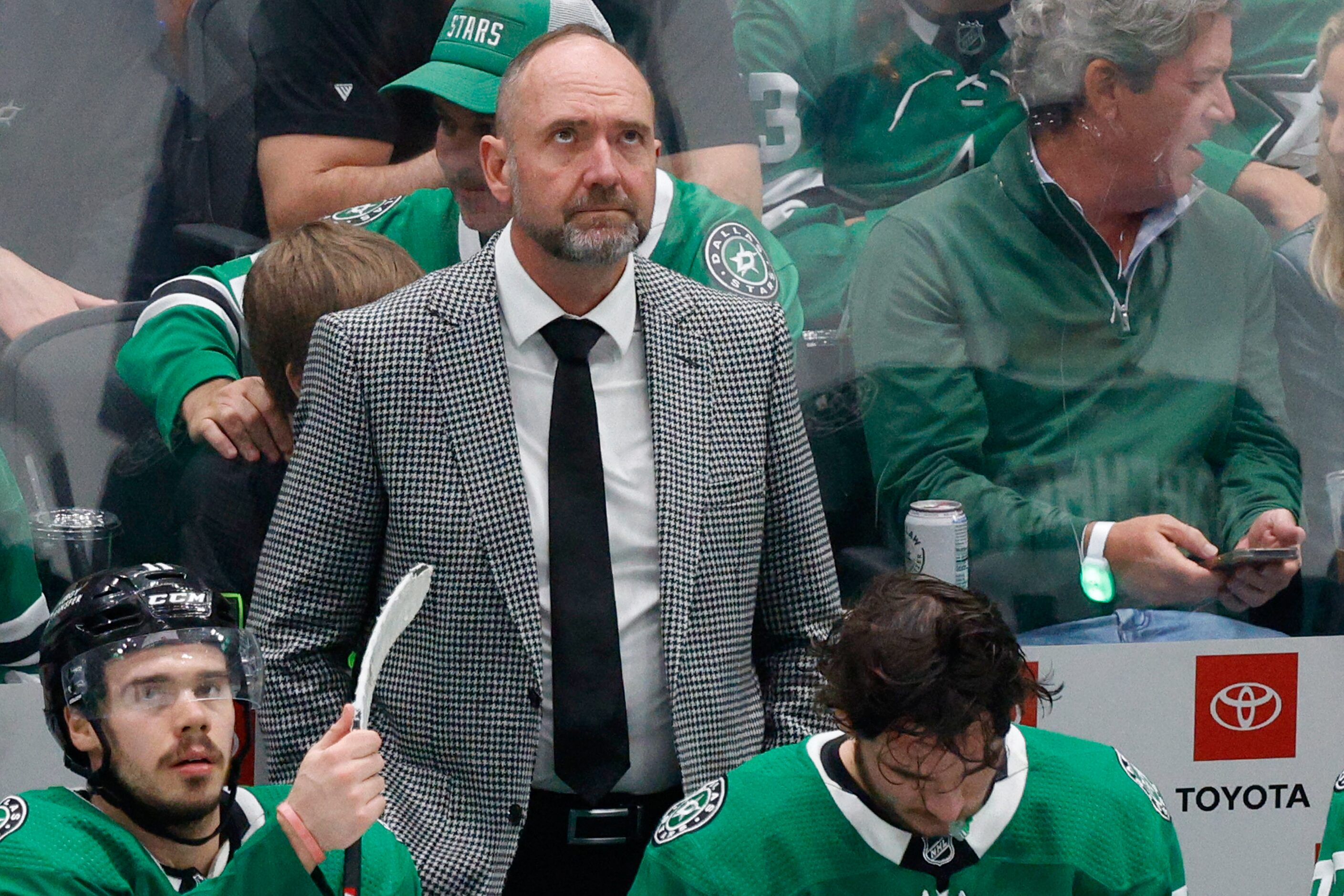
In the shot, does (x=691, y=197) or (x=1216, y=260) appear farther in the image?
(x=1216, y=260)

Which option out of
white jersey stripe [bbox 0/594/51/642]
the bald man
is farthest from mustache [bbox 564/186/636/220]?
white jersey stripe [bbox 0/594/51/642]

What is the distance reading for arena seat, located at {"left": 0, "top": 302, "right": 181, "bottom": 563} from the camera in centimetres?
268

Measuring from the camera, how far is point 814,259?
9.75ft

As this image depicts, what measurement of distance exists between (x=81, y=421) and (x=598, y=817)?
3.70ft

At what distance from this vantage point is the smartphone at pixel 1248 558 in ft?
10.6

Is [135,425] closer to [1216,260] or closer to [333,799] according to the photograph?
[333,799]

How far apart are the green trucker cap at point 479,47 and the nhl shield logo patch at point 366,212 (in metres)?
0.18

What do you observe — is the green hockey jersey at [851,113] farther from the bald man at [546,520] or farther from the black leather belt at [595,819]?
the black leather belt at [595,819]

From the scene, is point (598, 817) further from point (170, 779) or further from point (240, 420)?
point (240, 420)

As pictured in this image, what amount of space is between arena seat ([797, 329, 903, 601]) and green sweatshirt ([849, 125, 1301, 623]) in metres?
0.03

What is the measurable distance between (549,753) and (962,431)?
123 cm

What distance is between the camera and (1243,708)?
3229 millimetres

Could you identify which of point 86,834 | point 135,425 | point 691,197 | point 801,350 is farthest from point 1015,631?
point 86,834

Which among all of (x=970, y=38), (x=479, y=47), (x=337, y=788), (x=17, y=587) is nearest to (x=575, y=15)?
(x=479, y=47)
